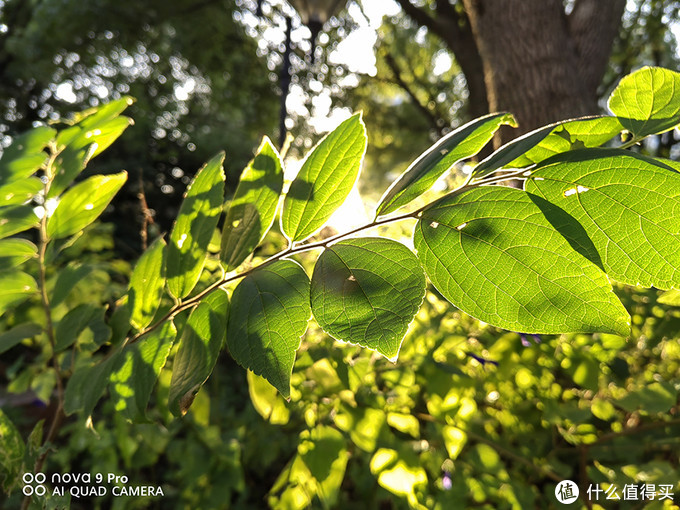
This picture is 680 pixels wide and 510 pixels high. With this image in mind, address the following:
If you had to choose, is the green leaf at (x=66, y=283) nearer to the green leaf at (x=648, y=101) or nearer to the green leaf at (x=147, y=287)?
the green leaf at (x=147, y=287)

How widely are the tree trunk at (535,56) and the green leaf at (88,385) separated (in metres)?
1.45

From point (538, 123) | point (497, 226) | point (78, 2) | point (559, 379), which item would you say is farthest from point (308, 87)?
point (497, 226)

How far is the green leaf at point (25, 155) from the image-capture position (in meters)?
0.68

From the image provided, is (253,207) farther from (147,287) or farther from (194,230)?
(147,287)

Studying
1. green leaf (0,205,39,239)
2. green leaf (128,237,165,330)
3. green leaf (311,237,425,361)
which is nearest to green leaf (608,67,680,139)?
green leaf (311,237,425,361)

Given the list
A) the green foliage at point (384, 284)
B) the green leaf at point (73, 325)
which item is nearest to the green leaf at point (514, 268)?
the green foliage at point (384, 284)

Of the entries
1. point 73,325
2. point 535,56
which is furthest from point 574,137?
point 535,56

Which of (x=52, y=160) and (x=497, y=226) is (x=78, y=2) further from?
(x=497, y=226)

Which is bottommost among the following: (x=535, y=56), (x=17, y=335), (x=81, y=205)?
(x=535, y=56)

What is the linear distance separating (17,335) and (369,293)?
21.7 inches

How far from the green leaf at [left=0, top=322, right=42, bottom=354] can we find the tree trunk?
1.44 metres

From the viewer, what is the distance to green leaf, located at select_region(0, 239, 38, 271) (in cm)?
65

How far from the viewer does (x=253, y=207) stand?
1.39 ft

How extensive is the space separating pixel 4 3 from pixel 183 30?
12.6 ft
